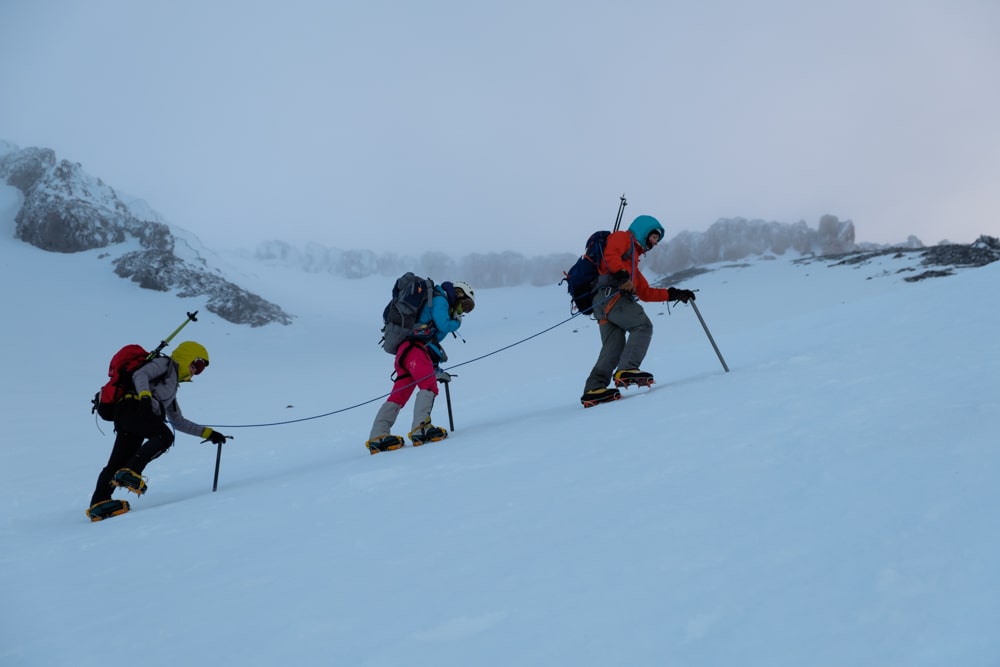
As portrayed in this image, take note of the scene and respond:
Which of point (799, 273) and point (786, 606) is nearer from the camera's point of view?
point (786, 606)

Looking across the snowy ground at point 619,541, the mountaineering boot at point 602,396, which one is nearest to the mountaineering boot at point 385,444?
the snowy ground at point 619,541

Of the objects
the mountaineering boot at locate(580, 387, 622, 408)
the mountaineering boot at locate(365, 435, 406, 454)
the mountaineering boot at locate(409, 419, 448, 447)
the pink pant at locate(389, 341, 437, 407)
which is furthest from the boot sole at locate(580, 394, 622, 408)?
the mountaineering boot at locate(365, 435, 406, 454)

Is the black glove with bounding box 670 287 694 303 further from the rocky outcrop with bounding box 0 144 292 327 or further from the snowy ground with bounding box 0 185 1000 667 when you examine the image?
the rocky outcrop with bounding box 0 144 292 327

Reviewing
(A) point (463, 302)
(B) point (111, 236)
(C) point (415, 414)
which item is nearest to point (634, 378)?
(A) point (463, 302)

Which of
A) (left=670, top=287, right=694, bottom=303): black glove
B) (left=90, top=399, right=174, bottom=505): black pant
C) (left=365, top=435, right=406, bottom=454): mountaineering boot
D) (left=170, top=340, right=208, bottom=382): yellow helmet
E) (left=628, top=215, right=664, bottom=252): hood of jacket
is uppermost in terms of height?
(left=628, top=215, right=664, bottom=252): hood of jacket

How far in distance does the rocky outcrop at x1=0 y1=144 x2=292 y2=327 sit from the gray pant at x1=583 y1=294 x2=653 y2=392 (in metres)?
43.3

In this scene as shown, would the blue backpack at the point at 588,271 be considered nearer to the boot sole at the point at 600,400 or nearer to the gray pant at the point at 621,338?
the gray pant at the point at 621,338

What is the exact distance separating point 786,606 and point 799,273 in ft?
120

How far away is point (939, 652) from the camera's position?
152 centimetres

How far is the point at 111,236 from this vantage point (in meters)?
50.5

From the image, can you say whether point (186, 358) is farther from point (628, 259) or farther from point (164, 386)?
point (628, 259)

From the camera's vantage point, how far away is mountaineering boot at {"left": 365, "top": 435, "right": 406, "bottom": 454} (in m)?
6.41

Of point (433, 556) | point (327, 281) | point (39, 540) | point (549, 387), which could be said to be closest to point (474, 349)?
point (549, 387)

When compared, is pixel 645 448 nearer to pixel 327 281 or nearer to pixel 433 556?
pixel 433 556
